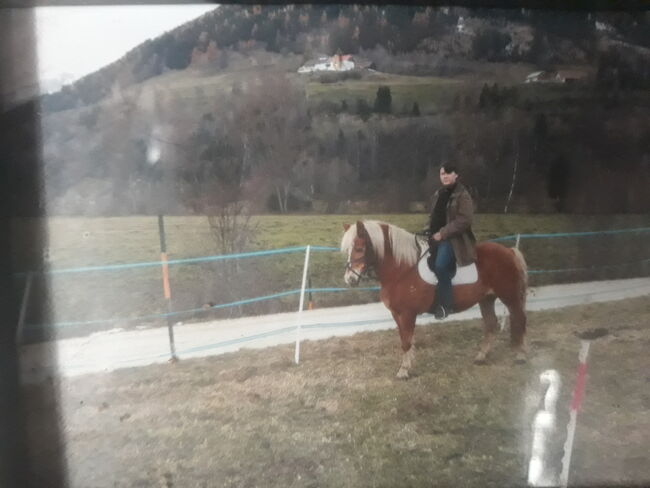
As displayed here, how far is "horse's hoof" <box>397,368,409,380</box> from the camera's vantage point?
4.32ft

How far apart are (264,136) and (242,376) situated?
2.13 ft

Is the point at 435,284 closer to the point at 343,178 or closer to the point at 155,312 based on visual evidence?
the point at 343,178

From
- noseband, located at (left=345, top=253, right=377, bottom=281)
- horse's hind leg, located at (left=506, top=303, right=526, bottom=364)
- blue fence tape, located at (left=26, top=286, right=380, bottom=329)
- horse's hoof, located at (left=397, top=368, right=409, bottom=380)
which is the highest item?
noseband, located at (left=345, top=253, right=377, bottom=281)

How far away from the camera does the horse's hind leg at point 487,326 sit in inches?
53.5

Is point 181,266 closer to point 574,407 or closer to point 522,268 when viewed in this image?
point 522,268

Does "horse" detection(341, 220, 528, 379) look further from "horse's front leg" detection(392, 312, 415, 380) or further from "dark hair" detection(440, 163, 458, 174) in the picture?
"dark hair" detection(440, 163, 458, 174)

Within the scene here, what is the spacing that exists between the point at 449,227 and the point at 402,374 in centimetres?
43

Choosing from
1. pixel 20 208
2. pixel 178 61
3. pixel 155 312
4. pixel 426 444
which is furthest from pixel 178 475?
pixel 178 61

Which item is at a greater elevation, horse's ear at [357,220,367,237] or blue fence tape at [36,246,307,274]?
horse's ear at [357,220,367,237]

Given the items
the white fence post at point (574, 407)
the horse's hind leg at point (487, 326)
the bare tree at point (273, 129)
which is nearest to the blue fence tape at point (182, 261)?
the bare tree at point (273, 129)

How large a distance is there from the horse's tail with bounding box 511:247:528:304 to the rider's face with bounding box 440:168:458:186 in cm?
27

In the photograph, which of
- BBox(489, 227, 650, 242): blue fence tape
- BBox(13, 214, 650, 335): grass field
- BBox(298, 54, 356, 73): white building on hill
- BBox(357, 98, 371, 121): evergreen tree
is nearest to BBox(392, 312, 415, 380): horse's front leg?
BBox(13, 214, 650, 335): grass field

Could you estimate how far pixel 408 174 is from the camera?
4.25 feet

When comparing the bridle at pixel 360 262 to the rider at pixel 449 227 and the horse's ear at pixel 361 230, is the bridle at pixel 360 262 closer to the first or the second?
the horse's ear at pixel 361 230
